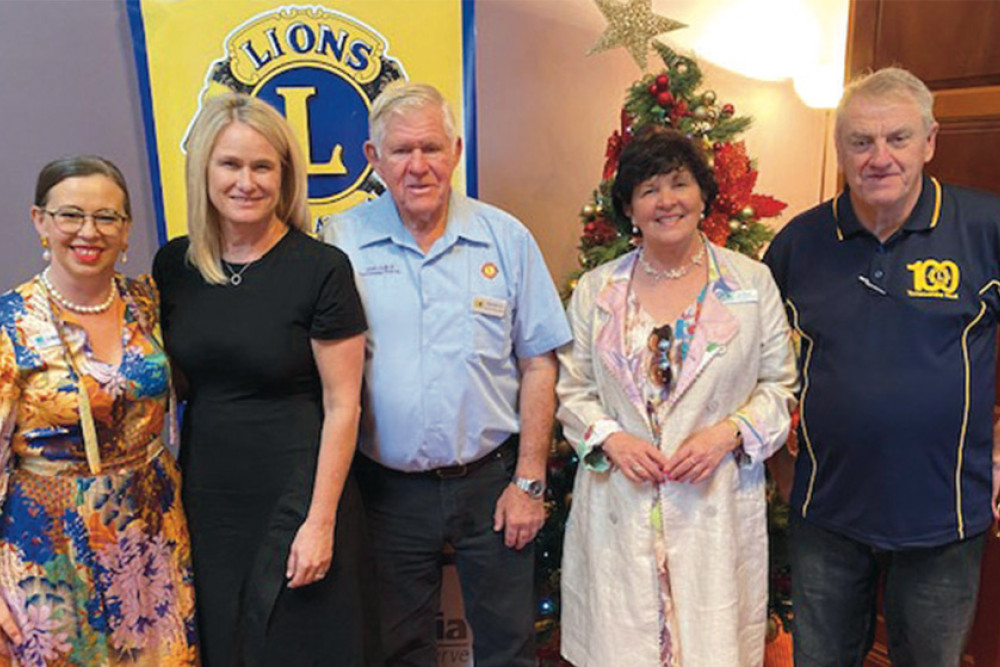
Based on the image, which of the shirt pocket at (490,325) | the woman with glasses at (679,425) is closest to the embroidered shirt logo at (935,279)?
the woman with glasses at (679,425)

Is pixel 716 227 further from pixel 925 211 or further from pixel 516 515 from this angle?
pixel 516 515

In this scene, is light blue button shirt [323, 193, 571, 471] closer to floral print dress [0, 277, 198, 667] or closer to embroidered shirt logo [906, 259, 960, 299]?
floral print dress [0, 277, 198, 667]

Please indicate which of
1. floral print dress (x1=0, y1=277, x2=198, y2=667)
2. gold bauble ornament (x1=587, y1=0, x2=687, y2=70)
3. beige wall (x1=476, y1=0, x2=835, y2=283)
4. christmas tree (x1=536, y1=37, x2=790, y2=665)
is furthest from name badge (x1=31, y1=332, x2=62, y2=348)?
gold bauble ornament (x1=587, y1=0, x2=687, y2=70)

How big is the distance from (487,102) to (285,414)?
154cm

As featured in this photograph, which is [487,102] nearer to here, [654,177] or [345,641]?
[654,177]

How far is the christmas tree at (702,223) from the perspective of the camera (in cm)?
219

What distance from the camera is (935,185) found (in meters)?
1.63

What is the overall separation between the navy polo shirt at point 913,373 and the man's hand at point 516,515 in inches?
26.3

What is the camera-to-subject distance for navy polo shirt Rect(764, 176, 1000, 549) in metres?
1.57

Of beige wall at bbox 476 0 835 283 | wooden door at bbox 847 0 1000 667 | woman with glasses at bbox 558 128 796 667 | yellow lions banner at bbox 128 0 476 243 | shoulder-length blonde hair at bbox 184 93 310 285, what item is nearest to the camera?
shoulder-length blonde hair at bbox 184 93 310 285

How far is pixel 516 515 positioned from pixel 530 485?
8cm

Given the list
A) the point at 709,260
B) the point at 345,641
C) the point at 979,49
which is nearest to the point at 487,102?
the point at 709,260

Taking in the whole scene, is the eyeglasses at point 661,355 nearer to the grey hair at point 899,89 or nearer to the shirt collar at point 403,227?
the shirt collar at point 403,227

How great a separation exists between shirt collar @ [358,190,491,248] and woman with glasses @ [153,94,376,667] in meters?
0.17
